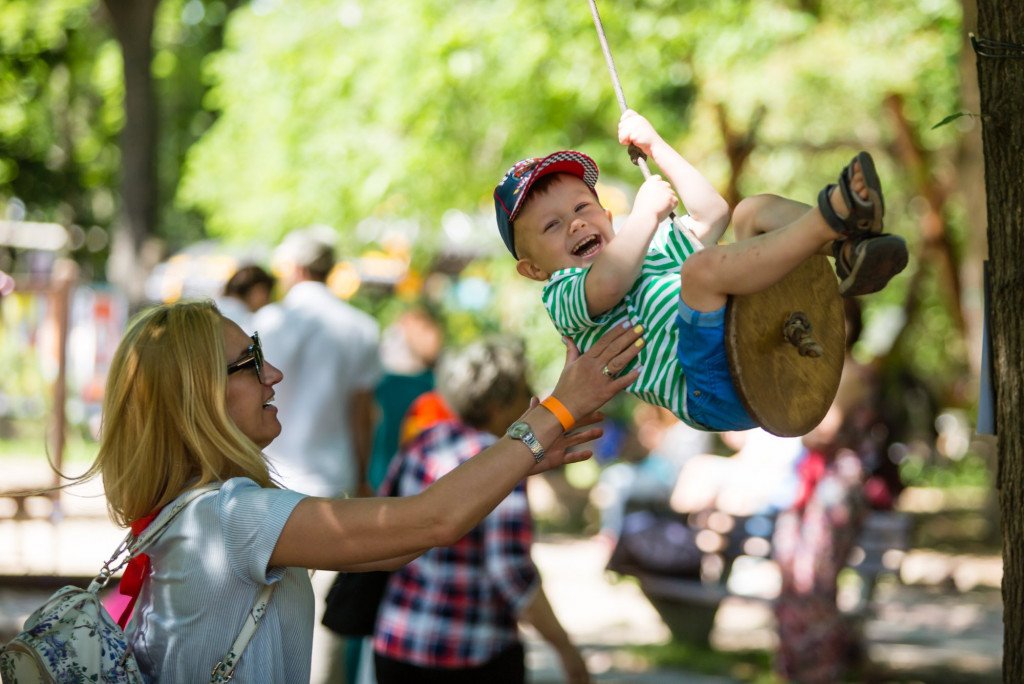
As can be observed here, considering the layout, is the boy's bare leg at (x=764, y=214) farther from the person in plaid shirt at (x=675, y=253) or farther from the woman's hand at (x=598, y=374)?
the woman's hand at (x=598, y=374)

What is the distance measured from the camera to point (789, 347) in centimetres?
270

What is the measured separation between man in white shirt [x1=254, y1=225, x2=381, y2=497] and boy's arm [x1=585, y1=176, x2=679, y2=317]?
355cm

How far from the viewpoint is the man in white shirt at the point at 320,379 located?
6176mm

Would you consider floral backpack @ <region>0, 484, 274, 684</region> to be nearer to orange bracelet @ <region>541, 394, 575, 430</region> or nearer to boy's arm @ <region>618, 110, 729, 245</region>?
orange bracelet @ <region>541, 394, 575, 430</region>

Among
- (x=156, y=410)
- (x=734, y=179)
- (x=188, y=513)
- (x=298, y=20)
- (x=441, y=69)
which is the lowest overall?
(x=188, y=513)

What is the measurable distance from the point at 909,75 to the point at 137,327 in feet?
33.7

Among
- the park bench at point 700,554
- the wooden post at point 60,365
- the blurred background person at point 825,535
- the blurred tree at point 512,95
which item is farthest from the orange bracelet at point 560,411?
the wooden post at point 60,365

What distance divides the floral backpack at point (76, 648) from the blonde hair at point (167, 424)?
0.21m

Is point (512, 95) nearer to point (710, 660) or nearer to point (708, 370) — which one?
point (710, 660)

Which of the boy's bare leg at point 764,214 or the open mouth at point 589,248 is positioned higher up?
the open mouth at point 589,248

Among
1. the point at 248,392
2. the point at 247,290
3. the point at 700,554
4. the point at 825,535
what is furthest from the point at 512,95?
the point at 248,392

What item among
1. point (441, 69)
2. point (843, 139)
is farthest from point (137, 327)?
point (843, 139)

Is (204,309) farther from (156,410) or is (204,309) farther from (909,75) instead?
(909,75)

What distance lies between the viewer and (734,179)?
567 inches
